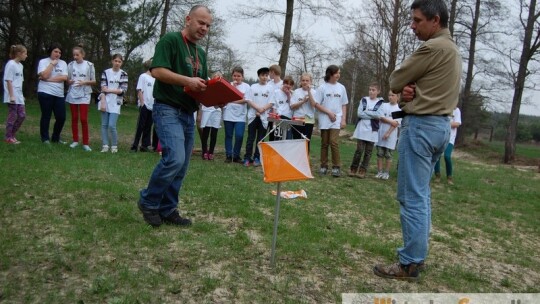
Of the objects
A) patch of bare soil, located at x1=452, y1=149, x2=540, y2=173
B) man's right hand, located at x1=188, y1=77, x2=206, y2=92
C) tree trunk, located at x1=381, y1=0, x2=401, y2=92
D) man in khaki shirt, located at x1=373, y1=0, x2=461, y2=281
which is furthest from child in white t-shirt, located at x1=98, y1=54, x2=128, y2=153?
tree trunk, located at x1=381, y1=0, x2=401, y2=92

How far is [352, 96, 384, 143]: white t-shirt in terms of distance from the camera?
29.0 ft

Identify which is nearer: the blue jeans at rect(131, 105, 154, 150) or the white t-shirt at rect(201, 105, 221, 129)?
the blue jeans at rect(131, 105, 154, 150)

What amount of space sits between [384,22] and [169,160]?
2090 cm

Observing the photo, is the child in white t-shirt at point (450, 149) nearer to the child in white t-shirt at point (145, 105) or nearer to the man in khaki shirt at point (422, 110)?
the man in khaki shirt at point (422, 110)

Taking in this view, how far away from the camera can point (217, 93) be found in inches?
167

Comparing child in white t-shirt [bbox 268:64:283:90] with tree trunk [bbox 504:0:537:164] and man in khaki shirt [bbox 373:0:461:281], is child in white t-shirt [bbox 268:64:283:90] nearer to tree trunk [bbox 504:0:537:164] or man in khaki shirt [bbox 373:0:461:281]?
man in khaki shirt [bbox 373:0:461:281]

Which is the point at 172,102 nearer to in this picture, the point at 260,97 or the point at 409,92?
the point at 409,92

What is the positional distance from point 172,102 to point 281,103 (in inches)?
200

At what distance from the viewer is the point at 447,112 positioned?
139 inches

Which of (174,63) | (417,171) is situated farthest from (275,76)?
(417,171)

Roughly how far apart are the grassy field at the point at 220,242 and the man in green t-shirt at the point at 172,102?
393 millimetres

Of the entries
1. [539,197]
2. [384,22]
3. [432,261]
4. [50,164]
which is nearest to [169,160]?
[432,261]

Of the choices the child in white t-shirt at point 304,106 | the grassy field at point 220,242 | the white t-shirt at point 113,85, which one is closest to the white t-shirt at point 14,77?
the white t-shirt at point 113,85

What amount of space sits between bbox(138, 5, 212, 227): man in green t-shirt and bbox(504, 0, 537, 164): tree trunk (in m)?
20.6
